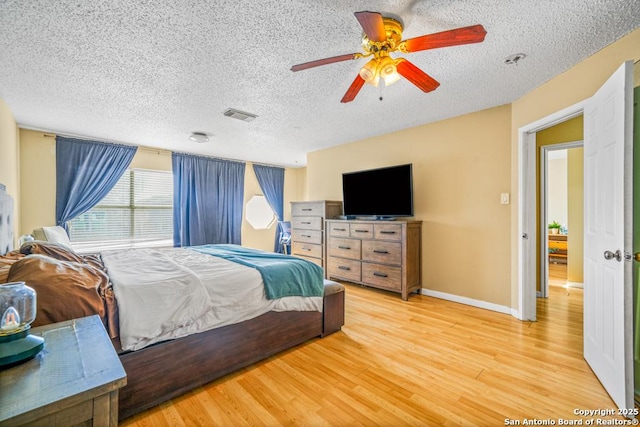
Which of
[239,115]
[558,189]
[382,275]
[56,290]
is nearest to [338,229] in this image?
[382,275]

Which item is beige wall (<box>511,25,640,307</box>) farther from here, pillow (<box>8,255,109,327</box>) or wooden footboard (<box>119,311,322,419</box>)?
pillow (<box>8,255,109,327</box>)

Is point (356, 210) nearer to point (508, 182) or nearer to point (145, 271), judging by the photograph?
point (508, 182)

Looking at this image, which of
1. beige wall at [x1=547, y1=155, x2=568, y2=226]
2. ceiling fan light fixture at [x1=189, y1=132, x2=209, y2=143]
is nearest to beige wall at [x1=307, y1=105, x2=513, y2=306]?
ceiling fan light fixture at [x1=189, y1=132, x2=209, y2=143]

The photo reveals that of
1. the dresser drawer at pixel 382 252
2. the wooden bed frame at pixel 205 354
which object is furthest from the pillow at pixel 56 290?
the dresser drawer at pixel 382 252

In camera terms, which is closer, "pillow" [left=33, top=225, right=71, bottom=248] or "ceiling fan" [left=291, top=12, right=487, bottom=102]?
"ceiling fan" [left=291, top=12, right=487, bottom=102]

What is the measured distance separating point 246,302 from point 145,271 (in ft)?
2.66

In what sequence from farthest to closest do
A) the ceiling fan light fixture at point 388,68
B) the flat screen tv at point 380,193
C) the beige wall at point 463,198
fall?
the flat screen tv at point 380,193 < the beige wall at point 463,198 < the ceiling fan light fixture at point 388,68

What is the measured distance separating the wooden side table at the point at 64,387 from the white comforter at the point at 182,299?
616 millimetres

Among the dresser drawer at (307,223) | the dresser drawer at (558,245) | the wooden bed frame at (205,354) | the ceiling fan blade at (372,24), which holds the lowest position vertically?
the wooden bed frame at (205,354)

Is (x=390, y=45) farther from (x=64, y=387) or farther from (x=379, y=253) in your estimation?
(x=379, y=253)

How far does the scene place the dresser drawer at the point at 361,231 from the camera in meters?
3.89

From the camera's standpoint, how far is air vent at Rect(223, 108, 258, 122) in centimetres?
317

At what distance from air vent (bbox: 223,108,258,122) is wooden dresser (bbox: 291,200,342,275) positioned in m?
1.76

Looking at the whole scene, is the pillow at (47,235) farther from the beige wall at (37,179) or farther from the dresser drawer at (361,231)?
the dresser drawer at (361,231)
